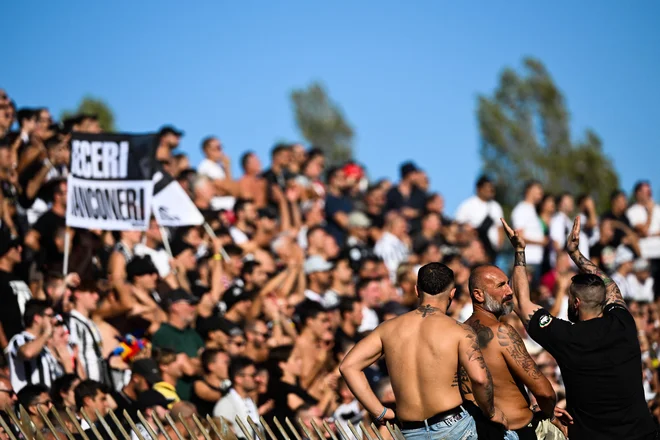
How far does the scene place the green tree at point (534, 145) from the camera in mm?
58781

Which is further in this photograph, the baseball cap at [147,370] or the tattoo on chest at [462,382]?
the baseball cap at [147,370]

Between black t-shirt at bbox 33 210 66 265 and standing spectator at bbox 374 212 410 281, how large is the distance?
625 centimetres

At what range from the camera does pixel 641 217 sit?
64.6 feet

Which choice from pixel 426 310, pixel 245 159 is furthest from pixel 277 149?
pixel 426 310

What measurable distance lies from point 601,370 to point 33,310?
506 centimetres

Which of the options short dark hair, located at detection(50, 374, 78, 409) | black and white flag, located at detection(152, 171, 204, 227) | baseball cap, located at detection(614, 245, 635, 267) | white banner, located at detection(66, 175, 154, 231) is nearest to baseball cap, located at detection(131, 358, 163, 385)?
short dark hair, located at detection(50, 374, 78, 409)

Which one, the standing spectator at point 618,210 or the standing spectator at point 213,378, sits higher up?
the standing spectator at point 618,210

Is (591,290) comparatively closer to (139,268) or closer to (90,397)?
(90,397)

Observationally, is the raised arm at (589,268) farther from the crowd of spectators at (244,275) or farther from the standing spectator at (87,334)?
the standing spectator at (87,334)

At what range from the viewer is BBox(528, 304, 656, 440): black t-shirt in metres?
7.98

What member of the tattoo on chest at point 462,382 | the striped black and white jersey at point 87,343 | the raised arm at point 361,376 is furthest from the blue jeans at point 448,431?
the striped black and white jersey at point 87,343

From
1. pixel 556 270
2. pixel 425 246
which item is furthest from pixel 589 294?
pixel 556 270

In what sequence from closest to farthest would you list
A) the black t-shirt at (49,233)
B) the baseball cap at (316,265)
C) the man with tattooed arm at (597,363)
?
the man with tattooed arm at (597,363) → the black t-shirt at (49,233) → the baseball cap at (316,265)

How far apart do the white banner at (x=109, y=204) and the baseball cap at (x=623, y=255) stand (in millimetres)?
9109
